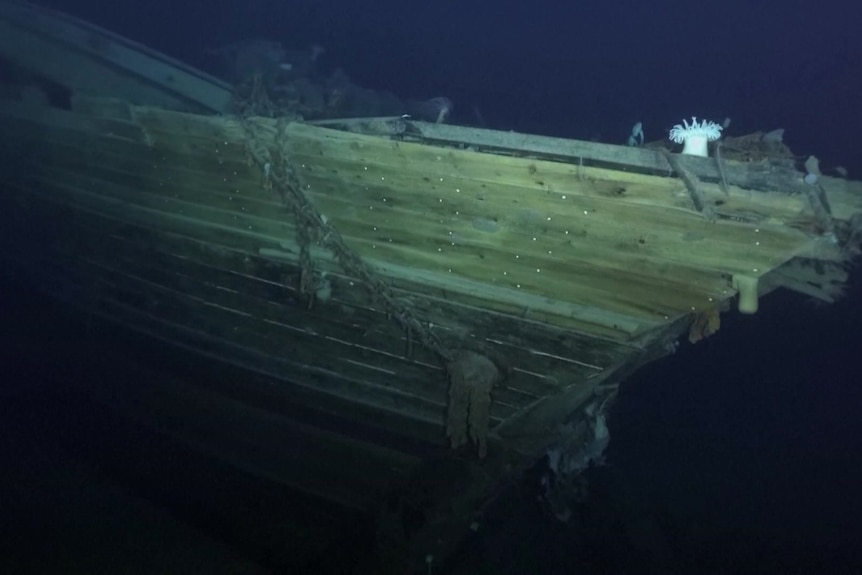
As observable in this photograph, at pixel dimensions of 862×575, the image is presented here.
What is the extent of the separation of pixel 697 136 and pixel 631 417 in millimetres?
7457

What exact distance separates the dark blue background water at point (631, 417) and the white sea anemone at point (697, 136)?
11.9 ft

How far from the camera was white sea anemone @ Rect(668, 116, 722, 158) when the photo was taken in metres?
2.76

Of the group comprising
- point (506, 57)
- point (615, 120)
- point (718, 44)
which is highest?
point (718, 44)

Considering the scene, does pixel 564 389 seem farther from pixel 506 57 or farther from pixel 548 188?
pixel 506 57

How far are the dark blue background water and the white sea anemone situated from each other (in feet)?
11.9

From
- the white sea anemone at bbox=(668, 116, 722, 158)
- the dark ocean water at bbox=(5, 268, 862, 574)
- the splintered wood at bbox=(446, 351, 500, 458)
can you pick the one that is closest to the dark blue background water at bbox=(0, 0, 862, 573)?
the dark ocean water at bbox=(5, 268, 862, 574)

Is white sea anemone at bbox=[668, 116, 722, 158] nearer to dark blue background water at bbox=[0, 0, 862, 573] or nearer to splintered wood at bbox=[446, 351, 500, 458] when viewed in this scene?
splintered wood at bbox=[446, 351, 500, 458]

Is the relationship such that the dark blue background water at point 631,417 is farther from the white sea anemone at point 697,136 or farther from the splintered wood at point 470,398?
the white sea anemone at point 697,136

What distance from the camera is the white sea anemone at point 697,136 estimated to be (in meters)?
2.76

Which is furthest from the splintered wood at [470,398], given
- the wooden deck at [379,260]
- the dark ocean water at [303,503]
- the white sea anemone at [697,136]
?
the white sea anemone at [697,136]

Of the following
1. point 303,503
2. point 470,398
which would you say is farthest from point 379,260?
point 303,503

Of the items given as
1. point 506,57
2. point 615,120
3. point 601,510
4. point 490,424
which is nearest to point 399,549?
point 490,424

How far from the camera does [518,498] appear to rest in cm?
586

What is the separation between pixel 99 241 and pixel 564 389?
4.27 meters
